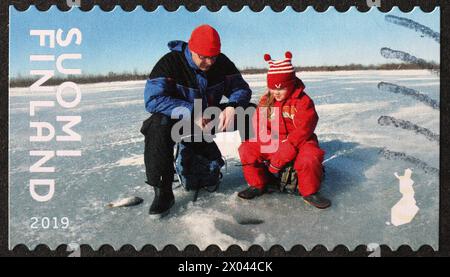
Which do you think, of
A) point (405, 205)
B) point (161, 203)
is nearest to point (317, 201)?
point (405, 205)

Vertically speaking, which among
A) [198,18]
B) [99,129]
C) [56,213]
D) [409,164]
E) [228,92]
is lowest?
[56,213]

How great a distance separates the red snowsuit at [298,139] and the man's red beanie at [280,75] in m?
0.04

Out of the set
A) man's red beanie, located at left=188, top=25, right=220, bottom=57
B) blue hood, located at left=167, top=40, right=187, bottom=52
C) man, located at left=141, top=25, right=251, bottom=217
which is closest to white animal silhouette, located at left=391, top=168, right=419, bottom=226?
man, located at left=141, top=25, right=251, bottom=217

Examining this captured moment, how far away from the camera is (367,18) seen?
6.58ft

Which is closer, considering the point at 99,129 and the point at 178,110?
the point at 178,110

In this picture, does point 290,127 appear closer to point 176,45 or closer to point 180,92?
point 180,92

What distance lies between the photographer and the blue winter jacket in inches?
76.5

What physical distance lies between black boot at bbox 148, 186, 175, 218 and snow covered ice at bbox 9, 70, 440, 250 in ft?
0.10

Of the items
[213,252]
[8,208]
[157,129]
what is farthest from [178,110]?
[8,208]

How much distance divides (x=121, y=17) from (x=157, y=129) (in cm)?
49

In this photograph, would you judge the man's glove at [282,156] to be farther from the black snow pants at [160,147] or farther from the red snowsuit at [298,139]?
the black snow pants at [160,147]

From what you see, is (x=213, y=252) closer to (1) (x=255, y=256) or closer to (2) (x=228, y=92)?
(1) (x=255, y=256)

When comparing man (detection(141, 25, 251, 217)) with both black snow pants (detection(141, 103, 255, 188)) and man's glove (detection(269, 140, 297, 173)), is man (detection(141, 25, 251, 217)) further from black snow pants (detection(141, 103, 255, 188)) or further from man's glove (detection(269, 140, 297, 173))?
man's glove (detection(269, 140, 297, 173))

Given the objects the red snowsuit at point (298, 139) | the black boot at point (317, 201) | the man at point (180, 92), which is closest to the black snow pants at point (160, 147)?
the man at point (180, 92)
